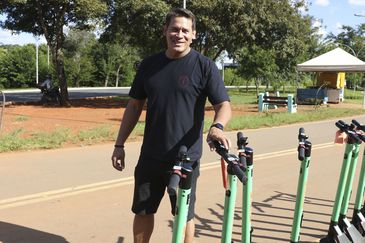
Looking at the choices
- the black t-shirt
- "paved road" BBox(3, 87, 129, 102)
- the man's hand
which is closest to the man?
the black t-shirt

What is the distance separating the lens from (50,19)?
24297 mm

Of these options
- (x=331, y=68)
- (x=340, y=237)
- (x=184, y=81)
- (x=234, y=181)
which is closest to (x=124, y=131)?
(x=184, y=81)

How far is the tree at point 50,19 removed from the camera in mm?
22469

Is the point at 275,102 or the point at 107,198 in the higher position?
the point at 275,102

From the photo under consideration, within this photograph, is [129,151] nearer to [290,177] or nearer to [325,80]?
[290,177]

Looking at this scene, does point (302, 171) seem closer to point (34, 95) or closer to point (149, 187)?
point (149, 187)

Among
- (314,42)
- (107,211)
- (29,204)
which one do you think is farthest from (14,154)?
(314,42)

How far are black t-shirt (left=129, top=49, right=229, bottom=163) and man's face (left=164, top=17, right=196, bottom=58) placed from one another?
3.2 inches

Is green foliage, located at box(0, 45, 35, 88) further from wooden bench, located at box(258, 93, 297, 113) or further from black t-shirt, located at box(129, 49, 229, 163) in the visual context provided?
black t-shirt, located at box(129, 49, 229, 163)

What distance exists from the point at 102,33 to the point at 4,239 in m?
21.6

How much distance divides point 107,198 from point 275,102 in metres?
17.3

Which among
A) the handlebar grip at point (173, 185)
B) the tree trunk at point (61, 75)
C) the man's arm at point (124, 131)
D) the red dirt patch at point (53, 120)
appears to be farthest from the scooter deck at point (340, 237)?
the tree trunk at point (61, 75)

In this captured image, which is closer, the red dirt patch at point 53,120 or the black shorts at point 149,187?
the black shorts at point 149,187

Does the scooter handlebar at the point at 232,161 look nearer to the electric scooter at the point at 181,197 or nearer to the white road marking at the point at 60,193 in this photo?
the electric scooter at the point at 181,197
